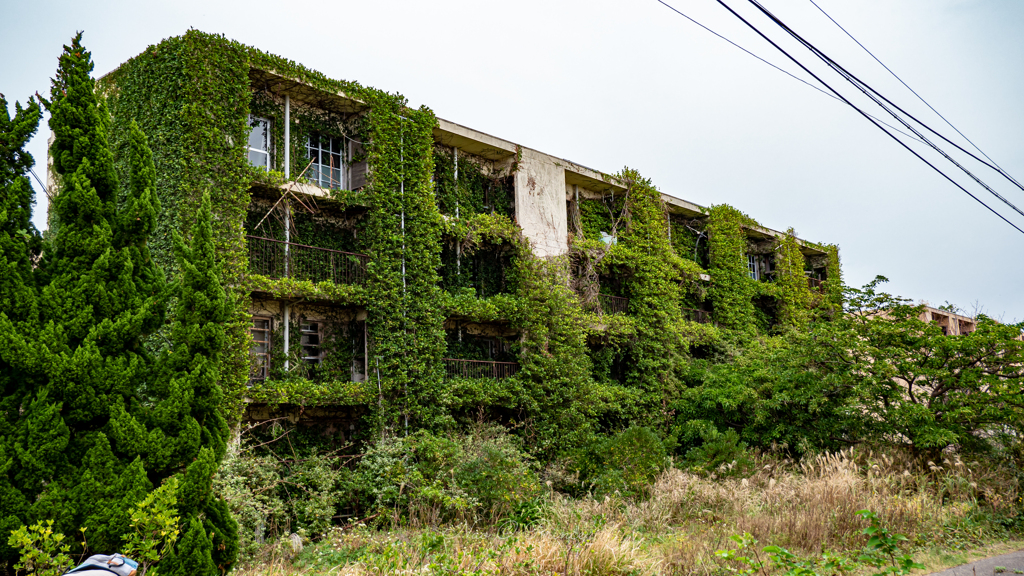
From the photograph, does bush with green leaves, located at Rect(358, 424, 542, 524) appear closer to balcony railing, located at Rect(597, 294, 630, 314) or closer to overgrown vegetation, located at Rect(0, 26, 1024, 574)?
overgrown vegetation, located at Rect(0, 26, 1024, 574)

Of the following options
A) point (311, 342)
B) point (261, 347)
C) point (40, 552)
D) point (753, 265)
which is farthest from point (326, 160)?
point (753, 265)

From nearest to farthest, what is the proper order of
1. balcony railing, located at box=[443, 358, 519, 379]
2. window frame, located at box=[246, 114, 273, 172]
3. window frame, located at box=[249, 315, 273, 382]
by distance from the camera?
window frame, located at box=[249, 315, 273, 382] < window frame, located at box=[246, 114, 273, 172] < balcony railing, located at box=[443, 358, 519, 379]

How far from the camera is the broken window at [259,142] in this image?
1934cm

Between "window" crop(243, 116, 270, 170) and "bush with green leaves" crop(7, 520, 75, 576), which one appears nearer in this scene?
"bush with green leaves" crop(7, 520, 75, 576)

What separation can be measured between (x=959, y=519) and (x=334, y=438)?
13.8 metres

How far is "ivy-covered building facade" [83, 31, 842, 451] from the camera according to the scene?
17156 mm

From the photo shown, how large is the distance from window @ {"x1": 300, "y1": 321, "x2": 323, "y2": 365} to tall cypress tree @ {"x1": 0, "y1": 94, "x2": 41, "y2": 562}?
1042cm

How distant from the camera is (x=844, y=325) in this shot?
19953mm

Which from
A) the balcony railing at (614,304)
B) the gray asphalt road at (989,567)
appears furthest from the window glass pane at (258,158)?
the gray asphalt road at (989,567)

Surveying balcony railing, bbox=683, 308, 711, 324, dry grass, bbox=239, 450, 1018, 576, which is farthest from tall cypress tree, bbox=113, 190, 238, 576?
balcony railing, bbox=683, 308, 711, 324

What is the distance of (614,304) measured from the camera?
27422mm

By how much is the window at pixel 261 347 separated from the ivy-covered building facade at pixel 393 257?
5 centimetres

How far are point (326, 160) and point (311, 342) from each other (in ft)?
17.1

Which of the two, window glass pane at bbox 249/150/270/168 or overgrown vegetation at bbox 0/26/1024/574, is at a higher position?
window glass pane at bbox 249/150/270/168
